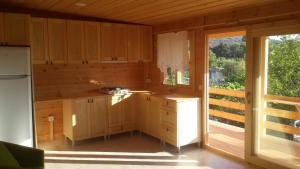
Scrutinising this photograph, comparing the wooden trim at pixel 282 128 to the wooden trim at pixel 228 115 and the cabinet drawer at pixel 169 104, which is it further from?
the wooden trim at pixel 228 115

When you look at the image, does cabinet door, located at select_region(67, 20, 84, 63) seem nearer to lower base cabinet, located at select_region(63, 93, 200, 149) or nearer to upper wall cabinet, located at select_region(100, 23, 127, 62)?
upper wall cabinet, located at select_region(100, 23, 127, 62)

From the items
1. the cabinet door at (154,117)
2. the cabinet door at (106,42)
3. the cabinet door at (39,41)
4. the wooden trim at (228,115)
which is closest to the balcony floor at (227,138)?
the wooden trim at (228,115)

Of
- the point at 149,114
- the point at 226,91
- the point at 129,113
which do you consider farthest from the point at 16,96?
the point at 226,91

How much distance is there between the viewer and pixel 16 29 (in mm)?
4051

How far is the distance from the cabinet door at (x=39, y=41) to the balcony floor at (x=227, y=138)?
3130 millimetres

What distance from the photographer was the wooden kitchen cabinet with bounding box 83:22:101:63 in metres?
4.91

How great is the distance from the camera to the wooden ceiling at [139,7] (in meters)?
3.67

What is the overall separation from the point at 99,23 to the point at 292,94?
3.34 meters

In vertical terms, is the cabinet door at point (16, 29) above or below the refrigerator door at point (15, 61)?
above

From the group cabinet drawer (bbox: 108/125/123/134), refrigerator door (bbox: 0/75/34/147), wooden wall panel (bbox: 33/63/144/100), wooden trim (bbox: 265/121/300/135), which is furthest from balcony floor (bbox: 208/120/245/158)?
refrigerator door (bbox: 0/75/34/147)

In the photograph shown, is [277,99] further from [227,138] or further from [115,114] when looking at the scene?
[115,114]

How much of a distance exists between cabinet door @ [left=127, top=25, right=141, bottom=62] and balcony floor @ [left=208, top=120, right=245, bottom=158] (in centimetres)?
210

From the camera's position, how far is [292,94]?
3467 millimetres

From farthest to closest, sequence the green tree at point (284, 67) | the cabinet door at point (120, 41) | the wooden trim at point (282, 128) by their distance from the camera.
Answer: the cabinet door at point (120, 41)
the wooden trim at point (282, 128)
the green tree at point (284, 67)
